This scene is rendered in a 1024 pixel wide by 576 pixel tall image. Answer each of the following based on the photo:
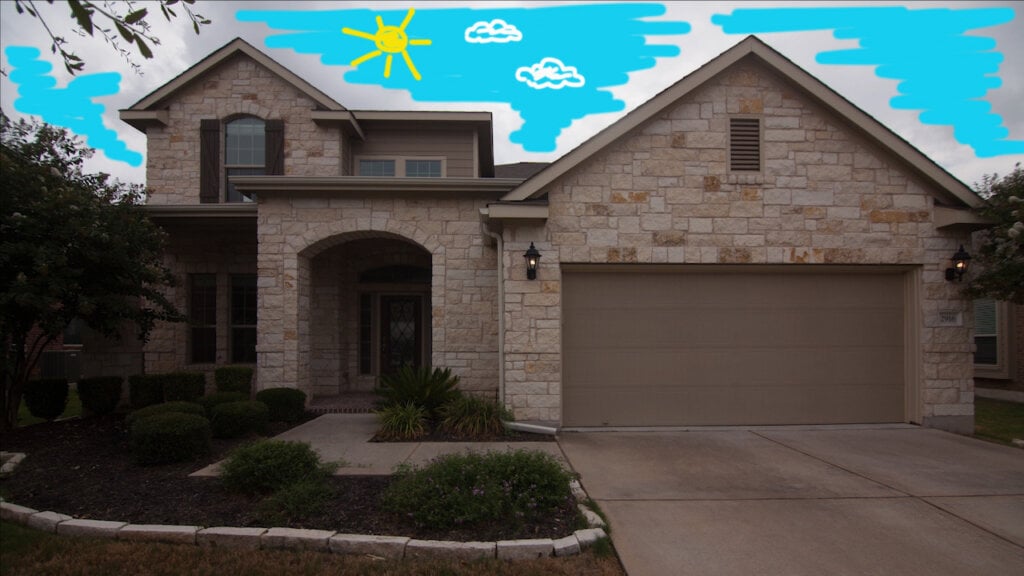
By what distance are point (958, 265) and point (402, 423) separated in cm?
867

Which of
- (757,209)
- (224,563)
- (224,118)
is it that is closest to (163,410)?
(224,563)

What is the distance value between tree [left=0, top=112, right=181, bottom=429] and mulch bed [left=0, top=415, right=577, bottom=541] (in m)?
1.80

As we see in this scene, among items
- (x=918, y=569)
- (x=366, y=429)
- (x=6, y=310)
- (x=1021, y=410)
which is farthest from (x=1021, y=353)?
(x=6, y=310)

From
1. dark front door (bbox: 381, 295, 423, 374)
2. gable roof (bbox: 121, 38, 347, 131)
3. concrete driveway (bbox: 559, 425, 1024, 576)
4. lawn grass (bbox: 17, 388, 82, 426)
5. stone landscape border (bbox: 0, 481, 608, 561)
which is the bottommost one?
lawn grass (bbox: 17, 388, 82, 426)

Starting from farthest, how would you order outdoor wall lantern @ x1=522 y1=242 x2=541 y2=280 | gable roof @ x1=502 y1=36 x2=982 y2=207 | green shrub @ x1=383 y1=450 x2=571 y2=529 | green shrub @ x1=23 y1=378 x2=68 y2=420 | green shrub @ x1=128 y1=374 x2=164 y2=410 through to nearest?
green shrub @ x1=128 y1=374 x2=164 y2=410 < green shrub @ x1=23 y1=378 x2=68 y2=420 < gable roof @ x1=502 y1=36 x2=982 y2=207 < outdoor wall lantern @ x1=522 y1=242 x2=541 y2=280 < green shrub @ x1=383 y1=450 x2=571 y2=529

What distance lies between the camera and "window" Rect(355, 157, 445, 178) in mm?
13250

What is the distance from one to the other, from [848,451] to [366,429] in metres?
6.75

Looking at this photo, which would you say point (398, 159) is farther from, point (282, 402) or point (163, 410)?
point (163, 410)

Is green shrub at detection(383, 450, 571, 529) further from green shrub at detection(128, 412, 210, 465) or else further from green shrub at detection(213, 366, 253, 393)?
green shrub at detection(213, 366, 253, 393)

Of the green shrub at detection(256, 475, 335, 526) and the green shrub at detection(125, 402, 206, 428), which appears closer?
the green shrub at detection(256, 475, 335, 526)

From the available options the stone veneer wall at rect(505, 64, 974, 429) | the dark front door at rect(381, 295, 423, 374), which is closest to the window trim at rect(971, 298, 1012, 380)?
the stone veneer wall at rect(505, 64, 974, 429)

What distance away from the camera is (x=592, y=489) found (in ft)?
18.7

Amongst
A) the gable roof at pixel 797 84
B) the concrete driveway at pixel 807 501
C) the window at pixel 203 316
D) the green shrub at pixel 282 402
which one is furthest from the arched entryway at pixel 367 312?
the concrete driveway at pixel 807 501

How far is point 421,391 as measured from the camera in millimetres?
8586
